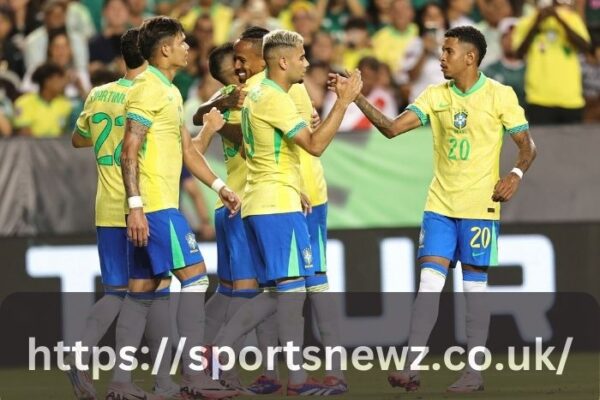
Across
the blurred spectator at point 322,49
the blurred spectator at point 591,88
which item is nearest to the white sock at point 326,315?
the blurred spectator at point 322,49

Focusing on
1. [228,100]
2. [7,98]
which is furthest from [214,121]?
[7,98]

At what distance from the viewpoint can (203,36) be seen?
1683 cm

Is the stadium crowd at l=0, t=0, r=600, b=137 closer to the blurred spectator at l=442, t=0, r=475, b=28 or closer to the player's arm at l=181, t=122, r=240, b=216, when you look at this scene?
the blurred spectator at l=442, t=0, r=475, b=28

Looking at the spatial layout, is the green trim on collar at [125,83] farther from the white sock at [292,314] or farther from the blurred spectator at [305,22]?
the blurred spectator at [305,22]

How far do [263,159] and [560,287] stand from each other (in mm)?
5234

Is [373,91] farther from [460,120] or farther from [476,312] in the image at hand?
[476,312]

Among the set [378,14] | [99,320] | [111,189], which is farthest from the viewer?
[378,14]

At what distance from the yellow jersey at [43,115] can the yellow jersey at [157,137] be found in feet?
20.4

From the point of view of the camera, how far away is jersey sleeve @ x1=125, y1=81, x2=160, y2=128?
9.35 meters

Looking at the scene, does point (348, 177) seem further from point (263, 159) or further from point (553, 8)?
point (263, 159)

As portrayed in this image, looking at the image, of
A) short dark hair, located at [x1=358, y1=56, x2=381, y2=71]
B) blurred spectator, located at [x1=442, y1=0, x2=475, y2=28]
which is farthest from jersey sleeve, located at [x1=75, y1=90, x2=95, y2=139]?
blurred spectator, located at [x1=442, y1=0, x2=475, y2=28]

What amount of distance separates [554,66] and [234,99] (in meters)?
6.28

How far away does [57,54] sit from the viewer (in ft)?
55.0

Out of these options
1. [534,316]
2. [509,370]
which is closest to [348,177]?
[534,316]
